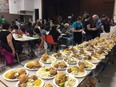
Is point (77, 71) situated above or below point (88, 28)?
below

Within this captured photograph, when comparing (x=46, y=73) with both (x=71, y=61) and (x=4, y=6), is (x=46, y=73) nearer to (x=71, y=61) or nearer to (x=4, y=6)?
(x=71, y=61)

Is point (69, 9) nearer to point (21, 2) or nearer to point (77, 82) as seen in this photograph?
point (21, 2)

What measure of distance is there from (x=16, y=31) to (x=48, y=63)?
3.33 m

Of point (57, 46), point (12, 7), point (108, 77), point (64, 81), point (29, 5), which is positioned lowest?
point (108, 77)

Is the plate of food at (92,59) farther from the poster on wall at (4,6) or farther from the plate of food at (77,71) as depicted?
the poster on wall at (4,6)

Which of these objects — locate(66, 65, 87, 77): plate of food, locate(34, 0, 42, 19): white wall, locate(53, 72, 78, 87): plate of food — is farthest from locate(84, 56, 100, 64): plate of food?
locate(34, 0, 42, 19): white wall

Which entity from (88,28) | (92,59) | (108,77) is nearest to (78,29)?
(88,28)

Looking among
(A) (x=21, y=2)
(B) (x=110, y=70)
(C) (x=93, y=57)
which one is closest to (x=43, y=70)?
(C) (x=93, y=57)

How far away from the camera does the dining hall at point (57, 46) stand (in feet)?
4.62

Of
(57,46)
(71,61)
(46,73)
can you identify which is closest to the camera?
(46,73)

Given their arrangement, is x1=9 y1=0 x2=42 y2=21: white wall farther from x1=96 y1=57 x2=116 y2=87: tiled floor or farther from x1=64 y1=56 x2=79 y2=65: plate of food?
x1=64 y1=56 x2=79 y2=65: plate of food

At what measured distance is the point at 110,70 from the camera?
345 cm

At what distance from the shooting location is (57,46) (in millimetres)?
4922

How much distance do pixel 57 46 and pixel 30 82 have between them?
3.68 m
